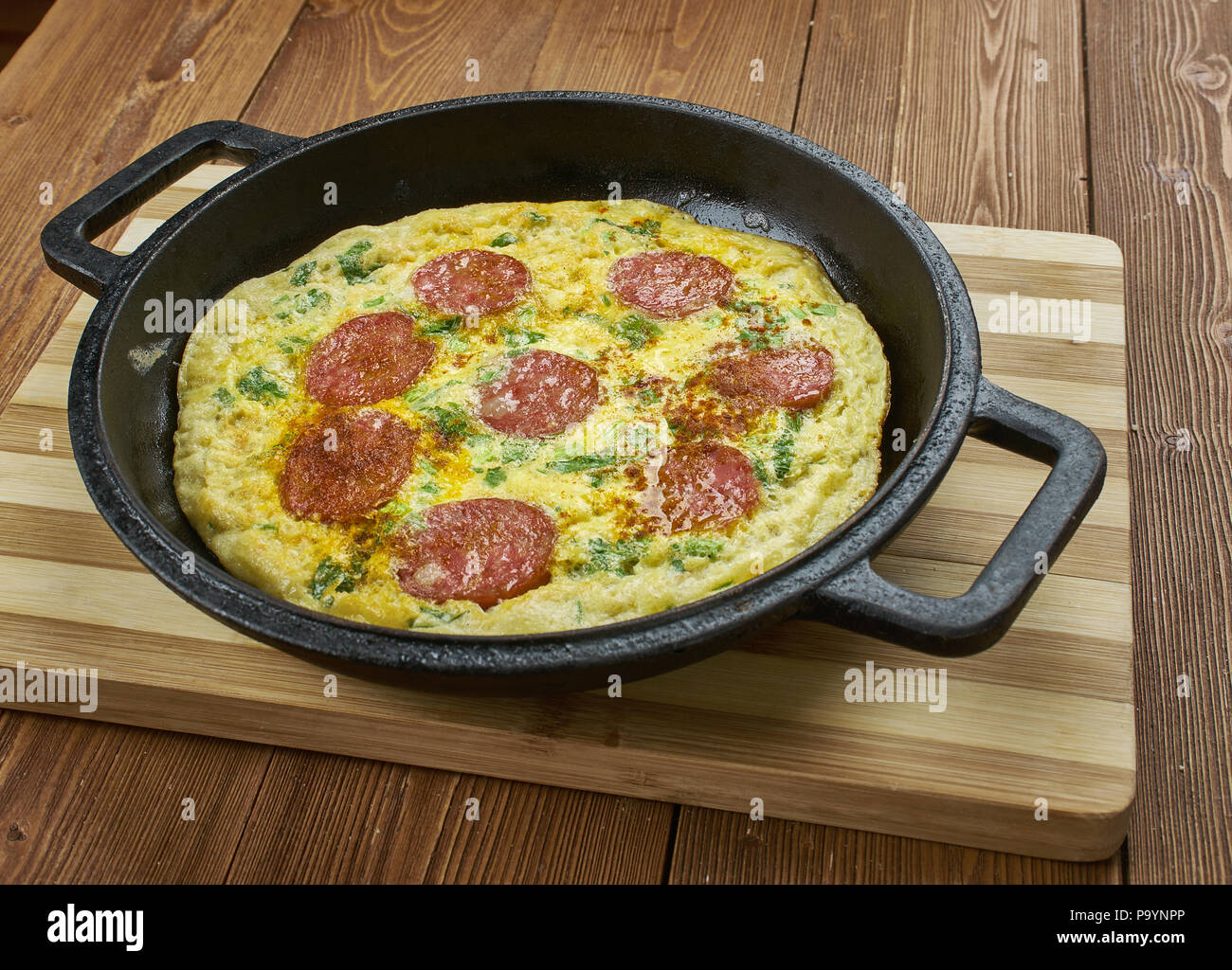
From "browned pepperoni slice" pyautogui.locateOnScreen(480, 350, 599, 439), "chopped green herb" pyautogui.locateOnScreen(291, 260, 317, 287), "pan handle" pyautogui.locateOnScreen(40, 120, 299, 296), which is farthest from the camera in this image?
"chopped green herb" pyautogui.locateOnScreen(291, 260, 317, 287)

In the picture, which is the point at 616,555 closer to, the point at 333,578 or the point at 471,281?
the point at 333,578

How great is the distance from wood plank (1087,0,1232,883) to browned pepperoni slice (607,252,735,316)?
4.04 feet

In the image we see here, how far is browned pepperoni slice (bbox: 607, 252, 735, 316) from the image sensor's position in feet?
9.25

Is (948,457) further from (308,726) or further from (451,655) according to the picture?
(308,726)

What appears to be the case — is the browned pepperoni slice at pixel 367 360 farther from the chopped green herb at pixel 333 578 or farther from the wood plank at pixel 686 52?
the wood plank at pixel 686 52

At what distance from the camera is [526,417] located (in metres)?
2.56

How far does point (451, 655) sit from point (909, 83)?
10.4 ft

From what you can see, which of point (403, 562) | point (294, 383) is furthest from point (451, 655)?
point (294, 383)

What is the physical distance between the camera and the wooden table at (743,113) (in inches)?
90.9

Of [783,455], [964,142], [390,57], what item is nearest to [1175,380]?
[964,142]

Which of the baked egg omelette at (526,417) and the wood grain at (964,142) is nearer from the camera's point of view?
the baked egg omelette at (526,417)

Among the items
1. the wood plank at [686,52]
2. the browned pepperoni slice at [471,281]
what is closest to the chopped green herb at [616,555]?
Answer: the browned pepperoni slice at [471,281]

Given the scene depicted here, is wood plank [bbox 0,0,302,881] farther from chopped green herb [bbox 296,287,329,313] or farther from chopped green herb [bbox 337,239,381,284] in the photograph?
chopped green herb [bbox 337,239,381,284]

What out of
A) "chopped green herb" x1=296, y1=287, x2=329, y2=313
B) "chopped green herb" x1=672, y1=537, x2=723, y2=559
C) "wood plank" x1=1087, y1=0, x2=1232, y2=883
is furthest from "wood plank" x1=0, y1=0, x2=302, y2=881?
"wood plank" x1=1087, y1=0, x2=1232, y2=883
